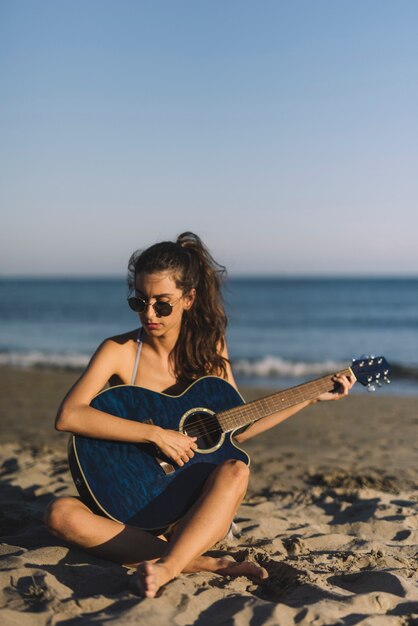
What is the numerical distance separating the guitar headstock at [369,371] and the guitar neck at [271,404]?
0.07m

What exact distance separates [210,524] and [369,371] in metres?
1.53

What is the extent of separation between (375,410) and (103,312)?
27.7 meters

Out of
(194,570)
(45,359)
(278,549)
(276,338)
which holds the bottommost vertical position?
(45,359)

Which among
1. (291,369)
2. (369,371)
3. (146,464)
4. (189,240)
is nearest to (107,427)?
(146,464)

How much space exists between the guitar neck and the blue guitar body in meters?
0.06

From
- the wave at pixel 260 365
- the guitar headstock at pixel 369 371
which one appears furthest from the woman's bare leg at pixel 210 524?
the wave at pixel 260 365

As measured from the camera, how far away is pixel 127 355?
12.6ft

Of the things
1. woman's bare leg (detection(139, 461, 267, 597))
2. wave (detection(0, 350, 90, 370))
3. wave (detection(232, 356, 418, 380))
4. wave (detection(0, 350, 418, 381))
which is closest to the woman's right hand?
woman's bare leg (detection(139, 461, 267, 597))

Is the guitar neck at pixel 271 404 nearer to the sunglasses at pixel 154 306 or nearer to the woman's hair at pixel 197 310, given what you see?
the woman's hair at pixel 197 310

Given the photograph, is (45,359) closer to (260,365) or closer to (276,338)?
(260,365)

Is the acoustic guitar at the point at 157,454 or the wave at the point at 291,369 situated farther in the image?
the wave at the point at 291,369

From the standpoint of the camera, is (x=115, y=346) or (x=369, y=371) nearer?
(x=115, y=346)

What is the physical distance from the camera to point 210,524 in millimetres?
3271

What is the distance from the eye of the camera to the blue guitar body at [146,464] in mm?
3436
